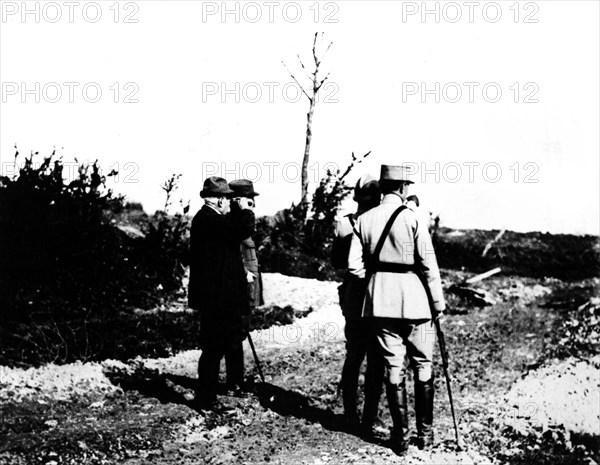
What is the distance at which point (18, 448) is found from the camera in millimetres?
5059

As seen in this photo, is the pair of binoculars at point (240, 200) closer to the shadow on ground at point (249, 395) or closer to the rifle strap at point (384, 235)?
the rifle strap at point (384, 235)

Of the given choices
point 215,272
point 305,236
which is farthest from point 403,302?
point 305,236

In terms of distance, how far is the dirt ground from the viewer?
529 centimetres

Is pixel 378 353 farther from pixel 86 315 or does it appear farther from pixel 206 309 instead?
pixel 86 315

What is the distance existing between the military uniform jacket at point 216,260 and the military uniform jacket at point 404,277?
50.9 inches

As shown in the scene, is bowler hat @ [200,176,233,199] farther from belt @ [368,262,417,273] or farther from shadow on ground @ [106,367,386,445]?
shadow on ground @ [106,367,386,445]

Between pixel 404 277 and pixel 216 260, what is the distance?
1.86 meters

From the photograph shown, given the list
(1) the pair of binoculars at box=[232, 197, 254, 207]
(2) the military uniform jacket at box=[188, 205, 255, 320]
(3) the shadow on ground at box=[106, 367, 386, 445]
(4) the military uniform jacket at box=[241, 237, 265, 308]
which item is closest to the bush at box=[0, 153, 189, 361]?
(3) the shadow on ground at box=[106, 367, 386, 445]

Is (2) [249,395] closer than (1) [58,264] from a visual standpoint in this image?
Yes

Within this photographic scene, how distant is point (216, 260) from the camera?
6.16 meters

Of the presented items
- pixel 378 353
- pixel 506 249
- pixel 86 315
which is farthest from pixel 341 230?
pixel 506 249

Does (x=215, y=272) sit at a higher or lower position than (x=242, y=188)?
lower

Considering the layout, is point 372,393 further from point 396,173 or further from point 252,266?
point 252,266

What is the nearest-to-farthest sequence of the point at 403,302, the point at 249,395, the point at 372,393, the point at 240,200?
the point at 403,302, the point at 372,393, the point at 240,200, the point at 249,395
